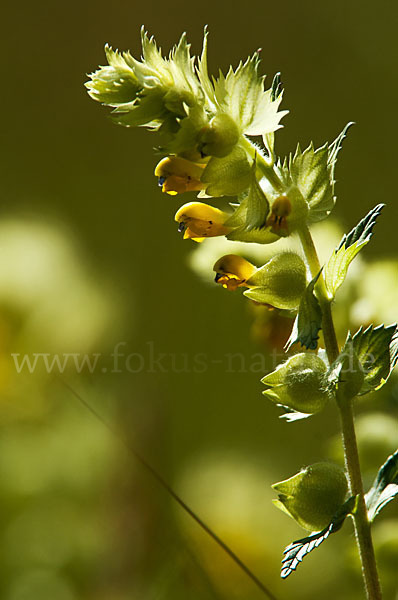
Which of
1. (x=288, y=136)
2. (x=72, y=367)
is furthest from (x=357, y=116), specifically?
(x=72, y=367)

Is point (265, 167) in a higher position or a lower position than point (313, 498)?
higher

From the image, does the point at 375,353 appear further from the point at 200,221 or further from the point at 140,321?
the point at 140,321

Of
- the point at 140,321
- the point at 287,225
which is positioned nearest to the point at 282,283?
the point at 287,225

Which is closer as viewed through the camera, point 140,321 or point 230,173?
point 230,173

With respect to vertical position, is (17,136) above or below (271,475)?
above

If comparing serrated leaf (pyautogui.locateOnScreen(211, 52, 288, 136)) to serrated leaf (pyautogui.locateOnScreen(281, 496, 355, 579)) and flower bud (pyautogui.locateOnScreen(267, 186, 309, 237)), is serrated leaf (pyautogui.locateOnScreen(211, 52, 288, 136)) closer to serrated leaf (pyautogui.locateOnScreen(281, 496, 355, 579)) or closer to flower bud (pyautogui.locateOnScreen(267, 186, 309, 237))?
flower bud (pyautogui.locateOnScreen(267, 186, 309, 237))

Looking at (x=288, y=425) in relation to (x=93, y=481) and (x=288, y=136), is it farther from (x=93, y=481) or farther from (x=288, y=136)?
(x=288, y=136)
